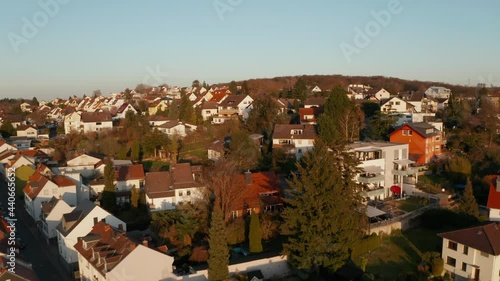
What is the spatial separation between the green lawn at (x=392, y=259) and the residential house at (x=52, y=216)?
1820cm

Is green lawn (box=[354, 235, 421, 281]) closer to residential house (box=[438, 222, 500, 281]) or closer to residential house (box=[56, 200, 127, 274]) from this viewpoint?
residential house (box=[438, 222, 500, 281])

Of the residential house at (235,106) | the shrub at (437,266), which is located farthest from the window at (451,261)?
the residential house at (235,106)

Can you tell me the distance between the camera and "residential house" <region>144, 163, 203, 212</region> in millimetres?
27844

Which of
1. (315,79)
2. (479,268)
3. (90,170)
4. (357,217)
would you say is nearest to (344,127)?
(357,217)

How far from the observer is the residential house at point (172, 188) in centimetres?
2784

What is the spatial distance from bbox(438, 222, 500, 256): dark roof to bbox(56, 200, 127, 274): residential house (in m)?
18.3

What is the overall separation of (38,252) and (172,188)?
29.3 ft

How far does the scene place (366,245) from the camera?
21344 mm

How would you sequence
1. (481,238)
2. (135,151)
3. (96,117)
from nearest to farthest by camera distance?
1. (481,238)
2. (135,151)
3. (96,117)

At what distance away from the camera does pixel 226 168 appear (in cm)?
2778

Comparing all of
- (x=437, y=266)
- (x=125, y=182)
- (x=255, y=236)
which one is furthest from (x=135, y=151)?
(x=437, y=266)

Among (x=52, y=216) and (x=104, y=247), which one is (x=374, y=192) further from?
(x=52, y=216)

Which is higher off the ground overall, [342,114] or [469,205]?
[342,114]

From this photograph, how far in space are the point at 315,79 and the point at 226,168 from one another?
69044 mm
